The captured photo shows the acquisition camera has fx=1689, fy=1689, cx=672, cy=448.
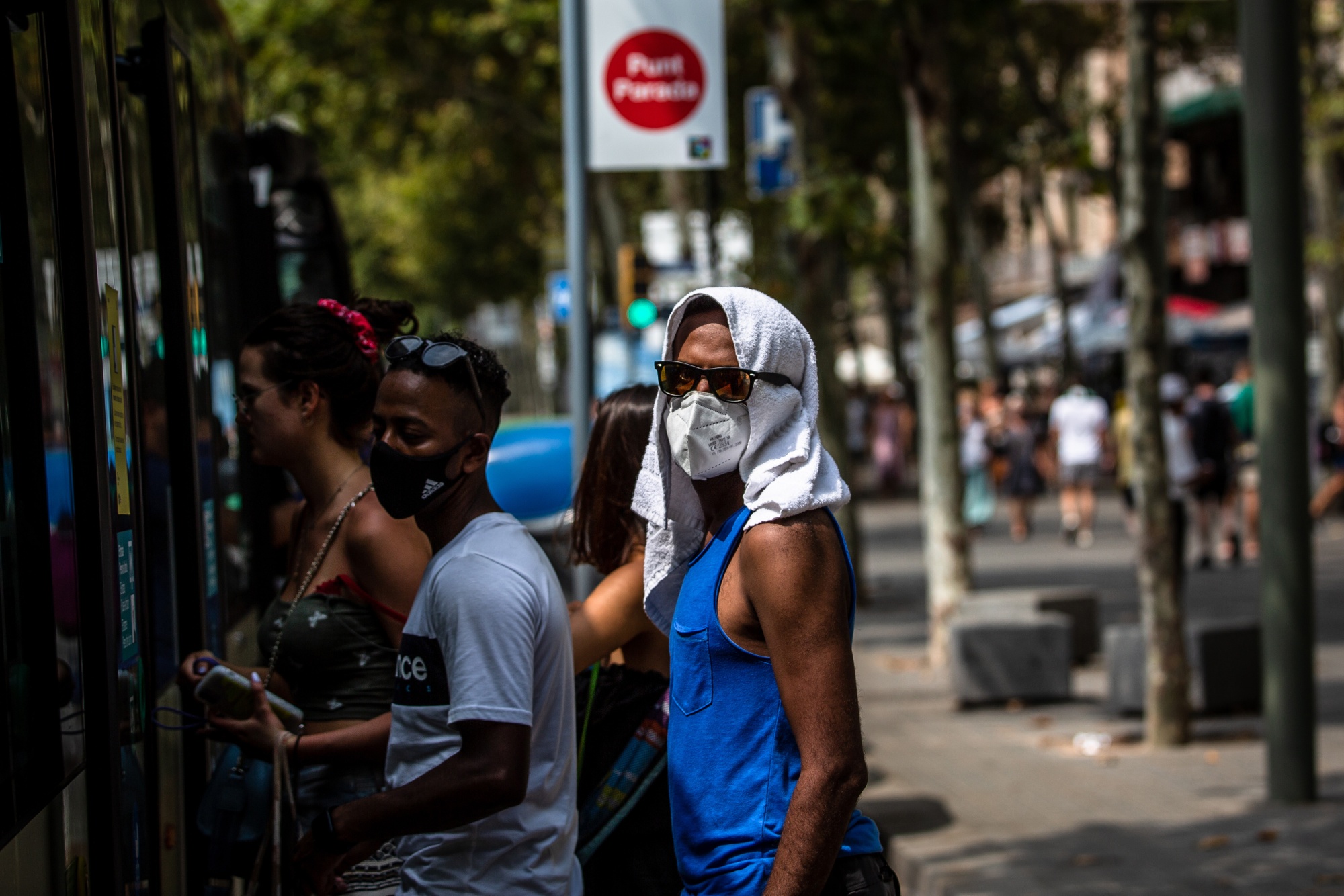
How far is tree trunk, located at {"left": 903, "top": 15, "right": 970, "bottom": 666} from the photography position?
1161cm

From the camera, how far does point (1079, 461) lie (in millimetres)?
20188

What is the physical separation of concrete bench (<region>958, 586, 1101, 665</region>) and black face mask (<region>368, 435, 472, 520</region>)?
329 inches

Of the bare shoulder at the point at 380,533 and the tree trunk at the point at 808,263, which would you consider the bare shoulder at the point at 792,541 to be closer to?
the bare shoulder at the point at 380,533

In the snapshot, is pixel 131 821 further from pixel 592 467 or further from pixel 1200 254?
pixel 1200 254

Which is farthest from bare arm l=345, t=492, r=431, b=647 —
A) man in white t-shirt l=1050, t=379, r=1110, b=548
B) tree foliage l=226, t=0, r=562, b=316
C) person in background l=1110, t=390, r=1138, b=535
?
man in white t-shirt l=1050, t=379, r=1110, b=548

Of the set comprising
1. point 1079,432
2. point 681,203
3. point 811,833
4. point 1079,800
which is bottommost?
point 1079,800

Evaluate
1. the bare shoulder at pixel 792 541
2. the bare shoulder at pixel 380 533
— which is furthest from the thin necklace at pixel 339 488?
the bare shoulder at pixel 792 541

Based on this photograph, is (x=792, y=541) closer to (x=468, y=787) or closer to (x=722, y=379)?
(x=722, y=379)

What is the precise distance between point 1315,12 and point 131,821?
76.6ft

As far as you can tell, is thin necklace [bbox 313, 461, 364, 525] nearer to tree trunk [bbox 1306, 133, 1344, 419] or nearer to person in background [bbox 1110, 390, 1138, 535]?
person in background [bbox 1110, 390, 1138, 535]

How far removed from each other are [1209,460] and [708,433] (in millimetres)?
15385

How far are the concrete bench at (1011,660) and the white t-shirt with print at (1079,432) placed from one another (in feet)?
33.8

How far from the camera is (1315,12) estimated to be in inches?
918

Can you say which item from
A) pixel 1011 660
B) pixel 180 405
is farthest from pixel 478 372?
pixel 1011 660
